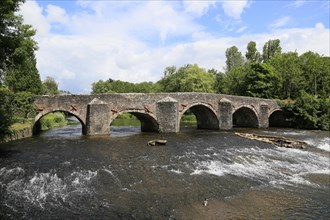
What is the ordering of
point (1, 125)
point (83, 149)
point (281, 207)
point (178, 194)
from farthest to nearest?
point (83, 149)
point (1, 125)
point (178, 194)
point (281, 207)

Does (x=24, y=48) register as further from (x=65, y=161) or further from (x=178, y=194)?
(x=178, y=194)

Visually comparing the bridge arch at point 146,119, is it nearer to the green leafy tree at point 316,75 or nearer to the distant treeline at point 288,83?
the distant treeline at point 288,83

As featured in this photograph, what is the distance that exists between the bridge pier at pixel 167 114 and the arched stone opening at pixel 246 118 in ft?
40.9

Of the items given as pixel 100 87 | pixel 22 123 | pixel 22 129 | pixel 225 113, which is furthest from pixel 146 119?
pixel 100 87

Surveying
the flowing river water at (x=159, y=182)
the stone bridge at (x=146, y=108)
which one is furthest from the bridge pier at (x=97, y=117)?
the flowing river water at (x=159, y=182)

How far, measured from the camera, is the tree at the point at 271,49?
69.1 metres

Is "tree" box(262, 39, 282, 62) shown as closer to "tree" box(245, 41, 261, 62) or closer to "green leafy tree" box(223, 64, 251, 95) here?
"tree" box(245, 41, 261, 62)

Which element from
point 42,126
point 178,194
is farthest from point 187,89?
point 178,194

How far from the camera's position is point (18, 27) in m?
16.7

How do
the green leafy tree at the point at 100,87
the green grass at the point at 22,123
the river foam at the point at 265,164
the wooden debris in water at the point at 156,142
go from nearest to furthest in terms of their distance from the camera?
1. the river foam at the point at 265,164
2. the wooden debris in water at the point at 156,142
3. the green grass at the point at 22,123
4. the green leafy tree at the point at 100,87

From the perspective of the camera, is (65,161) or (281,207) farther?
(65,161)

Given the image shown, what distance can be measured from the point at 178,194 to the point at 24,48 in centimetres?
1202

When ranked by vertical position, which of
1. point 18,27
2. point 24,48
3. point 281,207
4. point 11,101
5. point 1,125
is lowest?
point 281,207

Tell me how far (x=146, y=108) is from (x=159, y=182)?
590 inches
